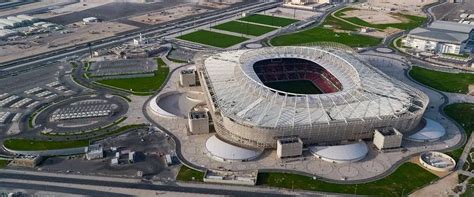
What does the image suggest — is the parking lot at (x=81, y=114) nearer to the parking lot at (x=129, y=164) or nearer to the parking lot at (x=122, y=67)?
the parking lot at (x=129, y=164)

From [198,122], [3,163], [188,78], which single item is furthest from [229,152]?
[3,163]

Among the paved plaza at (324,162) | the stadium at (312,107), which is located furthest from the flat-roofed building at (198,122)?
the stadium at (312,107)

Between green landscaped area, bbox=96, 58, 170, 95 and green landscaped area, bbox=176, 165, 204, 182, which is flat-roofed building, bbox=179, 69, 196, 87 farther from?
green landscaped area, bbox=176, 165, 204, 182

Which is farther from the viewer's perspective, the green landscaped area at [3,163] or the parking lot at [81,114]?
the parking lot at [81,114]

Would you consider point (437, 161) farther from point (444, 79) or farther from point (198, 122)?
point (444, 79)

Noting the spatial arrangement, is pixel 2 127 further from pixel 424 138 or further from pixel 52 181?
pixel 424 138

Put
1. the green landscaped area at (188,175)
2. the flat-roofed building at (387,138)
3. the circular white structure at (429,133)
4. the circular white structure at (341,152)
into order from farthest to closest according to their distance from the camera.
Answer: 1. the circular white structure at (429,133)
2. the flat-roofed building at (387,138)
3. the circular white structure at (341,152)
4. the green landscaped area at (188,175)

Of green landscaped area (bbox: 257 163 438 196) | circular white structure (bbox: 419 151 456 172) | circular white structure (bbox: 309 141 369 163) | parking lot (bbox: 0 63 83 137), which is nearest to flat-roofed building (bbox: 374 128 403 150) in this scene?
circular white structure (bbox: 309 141 369 163)

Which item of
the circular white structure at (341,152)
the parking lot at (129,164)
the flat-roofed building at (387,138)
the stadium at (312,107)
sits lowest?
the parking lot at (129,164)
